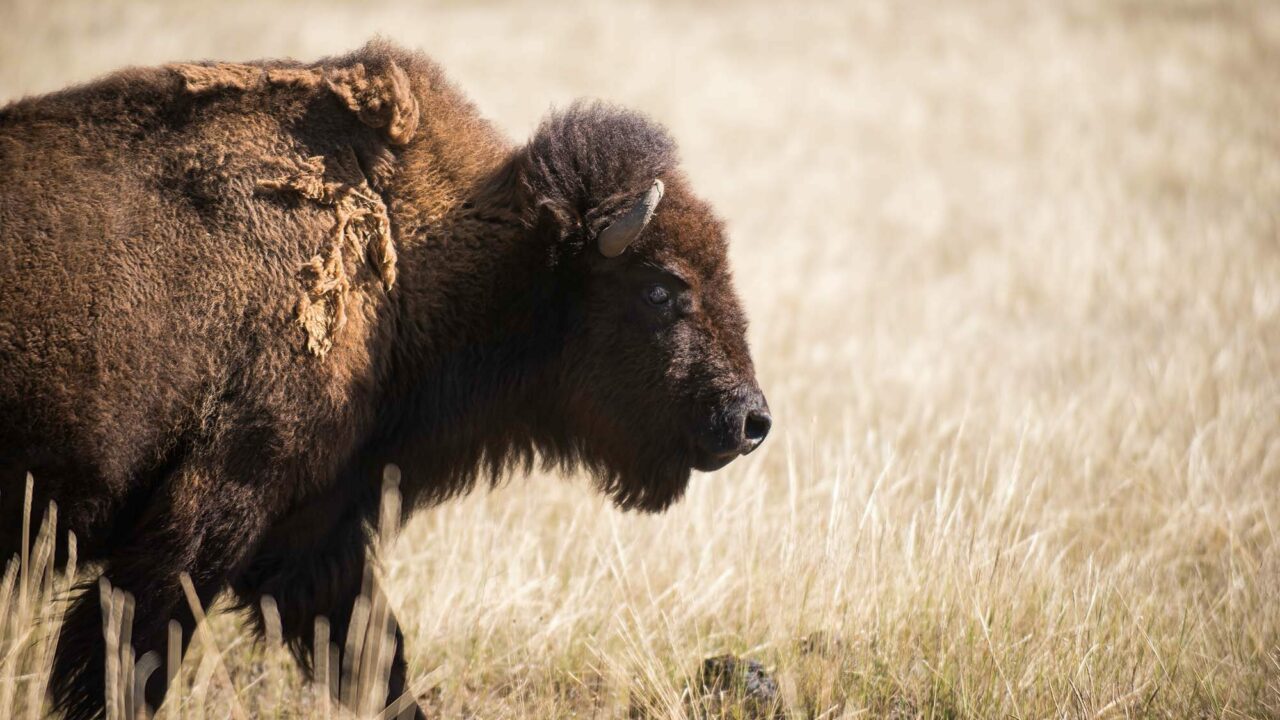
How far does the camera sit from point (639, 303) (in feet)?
12.9

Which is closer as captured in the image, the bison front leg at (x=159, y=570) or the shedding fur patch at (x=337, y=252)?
the bison front leg at (x=159, y=570)

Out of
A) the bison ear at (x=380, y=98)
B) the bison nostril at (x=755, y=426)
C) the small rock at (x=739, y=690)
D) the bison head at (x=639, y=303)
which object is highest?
the bison ear at (x=380, y=98)

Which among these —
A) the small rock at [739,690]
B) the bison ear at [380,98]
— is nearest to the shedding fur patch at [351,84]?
the bison ear at [380,98]

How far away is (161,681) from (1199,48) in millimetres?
21113

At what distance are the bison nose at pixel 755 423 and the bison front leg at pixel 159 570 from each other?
1619mm

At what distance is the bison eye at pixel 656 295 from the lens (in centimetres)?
391

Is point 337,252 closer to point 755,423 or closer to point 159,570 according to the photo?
point 159,570

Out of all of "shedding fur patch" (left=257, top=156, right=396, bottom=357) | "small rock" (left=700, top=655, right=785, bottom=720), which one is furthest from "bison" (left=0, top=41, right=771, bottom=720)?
"small rock" (left=700, top=655, right=785, bottom=720)

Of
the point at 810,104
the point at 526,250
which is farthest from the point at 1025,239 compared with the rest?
the point at 526,250

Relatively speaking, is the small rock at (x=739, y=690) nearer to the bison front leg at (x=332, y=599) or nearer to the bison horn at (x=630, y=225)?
the bison front leg at (x=332, y=599)

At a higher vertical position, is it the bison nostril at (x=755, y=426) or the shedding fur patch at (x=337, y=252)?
the shedding fur patch at (x=337, y=252)

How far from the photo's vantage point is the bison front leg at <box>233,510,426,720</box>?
3.71 meters

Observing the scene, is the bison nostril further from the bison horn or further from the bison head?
the bison horn

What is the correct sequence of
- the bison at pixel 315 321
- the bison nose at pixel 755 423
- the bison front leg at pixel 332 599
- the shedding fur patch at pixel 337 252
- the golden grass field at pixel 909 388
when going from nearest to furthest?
1. the bison at pixel 315 321
2. the shedding fur patch at pixel 337 252
3. the bison front leg at pixel 332 599
4. the bison nose at pixel 755 423
5. the golden grass field at pixel 909 388
